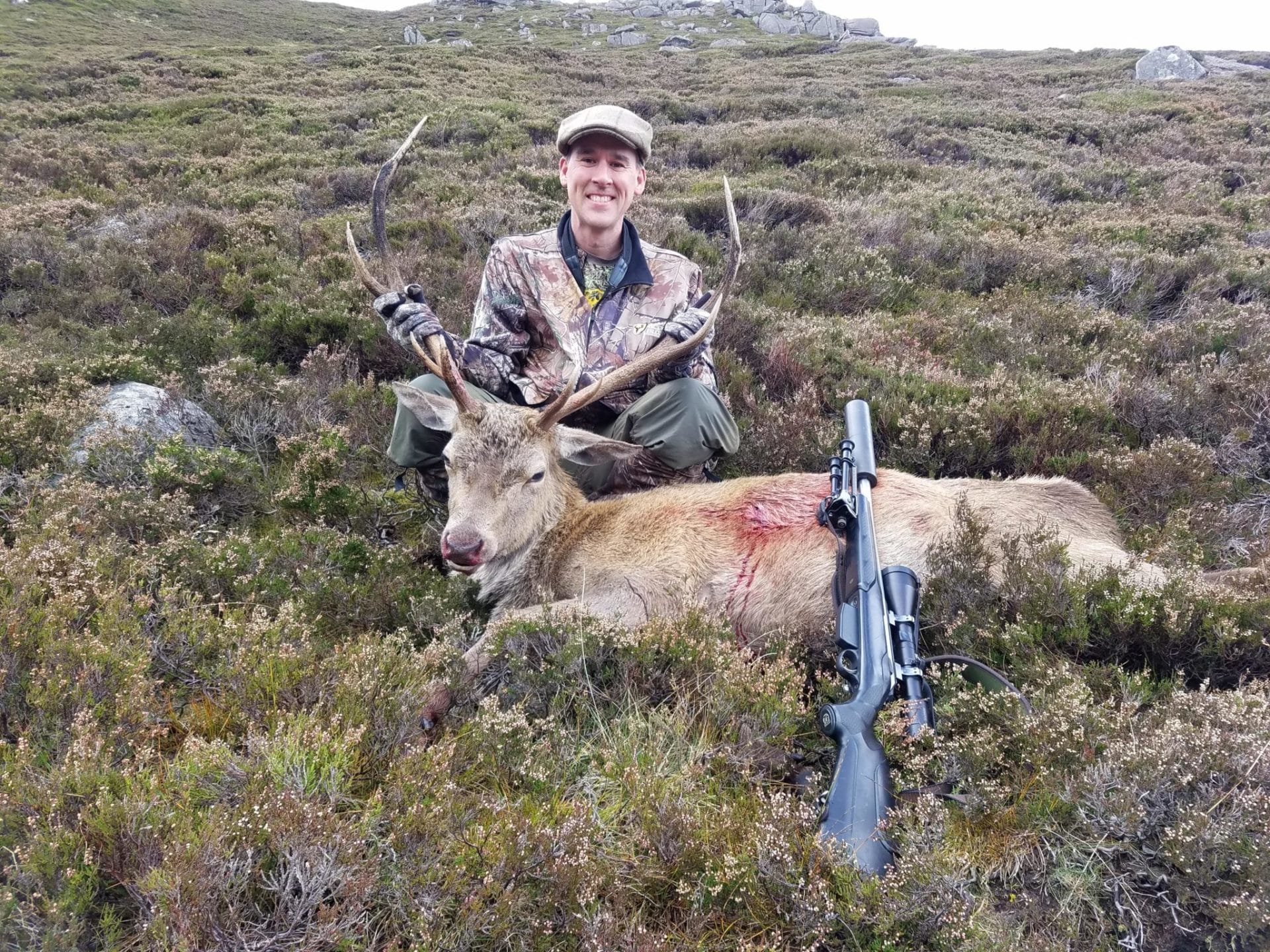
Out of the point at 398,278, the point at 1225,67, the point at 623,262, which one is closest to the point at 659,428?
the point at 623,262

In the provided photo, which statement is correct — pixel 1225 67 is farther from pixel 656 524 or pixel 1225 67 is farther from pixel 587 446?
pixel 656 524

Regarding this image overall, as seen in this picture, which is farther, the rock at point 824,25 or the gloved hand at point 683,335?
the rock at point 824,25

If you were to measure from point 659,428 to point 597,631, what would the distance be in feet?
7.11

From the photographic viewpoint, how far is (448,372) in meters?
4.46

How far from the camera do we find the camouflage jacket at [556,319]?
548 cm

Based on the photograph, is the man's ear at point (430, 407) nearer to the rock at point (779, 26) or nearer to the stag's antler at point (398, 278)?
the stag's antler at point (398, 278)

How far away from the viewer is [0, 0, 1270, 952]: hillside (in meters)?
2.05

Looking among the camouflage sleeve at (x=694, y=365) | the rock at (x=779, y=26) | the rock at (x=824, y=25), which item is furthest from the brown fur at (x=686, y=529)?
the rock at (x=824, y=25)

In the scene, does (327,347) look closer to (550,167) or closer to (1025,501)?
(1025,501)

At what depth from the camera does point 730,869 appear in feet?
7.16

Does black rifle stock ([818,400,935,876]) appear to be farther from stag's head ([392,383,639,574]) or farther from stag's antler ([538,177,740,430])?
stag's head ([392,383,639,574])

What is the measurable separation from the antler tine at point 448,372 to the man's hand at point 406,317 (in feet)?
0.24

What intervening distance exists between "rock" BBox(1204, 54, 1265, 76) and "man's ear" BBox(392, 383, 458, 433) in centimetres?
5034

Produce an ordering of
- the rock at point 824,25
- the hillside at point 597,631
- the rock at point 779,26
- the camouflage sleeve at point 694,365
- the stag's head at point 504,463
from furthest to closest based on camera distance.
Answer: the rock at point 824,25 → the rock at point 779,26 → the camouflage sleeve at point 694,365 → the stag's head at point 504,463 → the hillside at point 597,631
